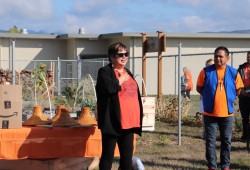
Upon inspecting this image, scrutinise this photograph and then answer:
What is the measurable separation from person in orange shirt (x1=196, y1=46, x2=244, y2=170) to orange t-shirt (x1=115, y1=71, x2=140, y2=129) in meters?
1.54

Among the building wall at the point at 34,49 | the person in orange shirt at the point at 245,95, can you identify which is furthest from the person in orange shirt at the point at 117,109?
the building wall at the point at 34,49

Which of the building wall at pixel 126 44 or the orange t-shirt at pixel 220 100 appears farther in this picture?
the building wall at pixel 126 44

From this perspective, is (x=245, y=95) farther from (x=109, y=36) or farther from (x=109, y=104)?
(x=109, y=36)

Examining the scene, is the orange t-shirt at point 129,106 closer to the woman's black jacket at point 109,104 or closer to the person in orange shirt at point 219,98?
the woman's black jacket at point 109,104

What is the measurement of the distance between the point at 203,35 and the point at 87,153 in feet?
82.6

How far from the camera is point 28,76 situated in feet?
77.3

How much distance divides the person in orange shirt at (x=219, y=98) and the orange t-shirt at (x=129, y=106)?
60.8 inches

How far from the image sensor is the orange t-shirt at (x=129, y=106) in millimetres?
5836

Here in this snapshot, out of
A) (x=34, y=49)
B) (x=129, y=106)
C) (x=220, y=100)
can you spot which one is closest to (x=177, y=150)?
(x=220, y=100)

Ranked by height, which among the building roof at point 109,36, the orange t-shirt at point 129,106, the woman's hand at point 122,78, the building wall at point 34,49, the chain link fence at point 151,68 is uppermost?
the building roof at point 109,36

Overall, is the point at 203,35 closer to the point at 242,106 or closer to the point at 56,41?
the point at 56,41

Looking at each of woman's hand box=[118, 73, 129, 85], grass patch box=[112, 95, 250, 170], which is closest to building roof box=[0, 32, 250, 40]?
grass patch box=[112, 95, 250, 170]

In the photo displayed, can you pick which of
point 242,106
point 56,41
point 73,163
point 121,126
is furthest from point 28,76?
point 121,126

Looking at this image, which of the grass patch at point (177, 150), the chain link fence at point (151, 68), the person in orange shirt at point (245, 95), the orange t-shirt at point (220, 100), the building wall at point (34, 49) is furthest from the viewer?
the building wall at point (34, 49)
